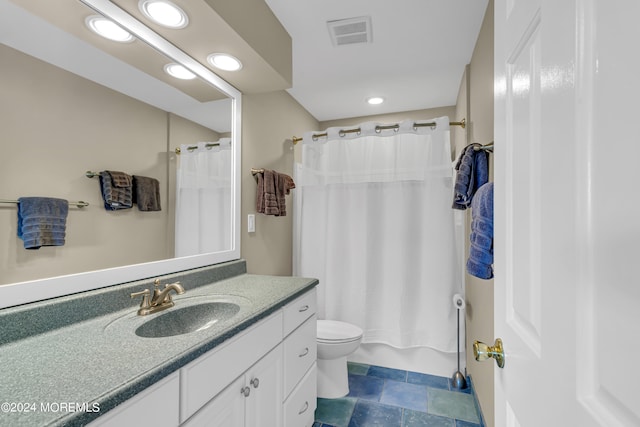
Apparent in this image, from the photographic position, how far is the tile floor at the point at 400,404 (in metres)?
1.83

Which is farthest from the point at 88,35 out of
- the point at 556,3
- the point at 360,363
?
the point at 360,363

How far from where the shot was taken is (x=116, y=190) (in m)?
1.18

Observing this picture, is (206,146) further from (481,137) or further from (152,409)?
(481,137)

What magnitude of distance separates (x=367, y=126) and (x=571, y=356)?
226 centimetres

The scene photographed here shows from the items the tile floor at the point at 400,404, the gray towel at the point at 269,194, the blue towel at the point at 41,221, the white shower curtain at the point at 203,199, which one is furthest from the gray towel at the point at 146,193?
the tile floor at the point at 400,404

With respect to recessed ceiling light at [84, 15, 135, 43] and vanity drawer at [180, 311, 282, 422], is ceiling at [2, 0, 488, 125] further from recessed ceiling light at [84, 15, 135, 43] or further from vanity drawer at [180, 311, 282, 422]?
vanity drawer at [180, 311, 282, 422]

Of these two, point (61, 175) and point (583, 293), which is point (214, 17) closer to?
point (61, 175)

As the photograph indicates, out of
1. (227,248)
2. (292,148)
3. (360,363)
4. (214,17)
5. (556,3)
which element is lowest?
(360,363)

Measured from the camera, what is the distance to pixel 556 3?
452mm

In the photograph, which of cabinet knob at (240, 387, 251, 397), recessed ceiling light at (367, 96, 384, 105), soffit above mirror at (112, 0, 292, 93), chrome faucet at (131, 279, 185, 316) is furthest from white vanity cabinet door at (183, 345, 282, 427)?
recessed ceiling light at (367, 96, 384, 105)

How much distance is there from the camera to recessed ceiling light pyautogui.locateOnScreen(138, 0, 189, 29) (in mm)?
1146

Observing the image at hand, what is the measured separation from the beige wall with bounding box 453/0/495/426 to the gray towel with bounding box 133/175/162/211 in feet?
5.36

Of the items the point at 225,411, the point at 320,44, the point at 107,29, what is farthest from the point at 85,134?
the point at 320,44

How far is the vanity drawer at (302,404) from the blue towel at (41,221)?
45.6 inches
